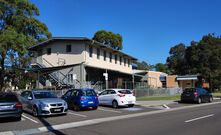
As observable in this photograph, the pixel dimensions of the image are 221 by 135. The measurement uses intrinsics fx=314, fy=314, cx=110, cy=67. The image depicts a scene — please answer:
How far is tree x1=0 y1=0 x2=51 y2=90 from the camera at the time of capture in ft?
125

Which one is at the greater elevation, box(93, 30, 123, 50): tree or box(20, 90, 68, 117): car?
box(93, 30, 123, 50): tree

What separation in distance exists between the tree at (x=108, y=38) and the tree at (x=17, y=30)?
28.3m

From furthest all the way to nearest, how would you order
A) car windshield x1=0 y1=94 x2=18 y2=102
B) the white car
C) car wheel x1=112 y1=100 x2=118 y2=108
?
car wheel x1=112 y1=100 x2=118 y2=108
the white car
car windshield x1=0 y1=94 x2=18 y2=102

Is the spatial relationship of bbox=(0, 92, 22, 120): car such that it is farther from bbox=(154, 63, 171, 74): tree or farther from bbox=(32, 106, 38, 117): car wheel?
bbox=(154, 63, 171, 74): tree

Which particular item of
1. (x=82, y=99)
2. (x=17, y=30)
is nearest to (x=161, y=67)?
(x=17, y=30)

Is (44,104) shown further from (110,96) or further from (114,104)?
(110,96)

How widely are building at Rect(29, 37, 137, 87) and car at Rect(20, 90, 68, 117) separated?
49.2ft

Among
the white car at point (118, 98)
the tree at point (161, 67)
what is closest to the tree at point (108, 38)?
the white car at point (118, 98)

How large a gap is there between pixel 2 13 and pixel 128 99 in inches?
1010

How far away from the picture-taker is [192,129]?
12.3m

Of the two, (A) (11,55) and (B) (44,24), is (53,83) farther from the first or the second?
(B) (44,24)

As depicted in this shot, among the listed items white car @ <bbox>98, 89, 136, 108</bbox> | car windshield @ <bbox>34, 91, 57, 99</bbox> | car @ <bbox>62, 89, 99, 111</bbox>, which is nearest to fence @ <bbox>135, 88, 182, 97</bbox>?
white car @ <bbox>98, 89, 136, 108</bbox>

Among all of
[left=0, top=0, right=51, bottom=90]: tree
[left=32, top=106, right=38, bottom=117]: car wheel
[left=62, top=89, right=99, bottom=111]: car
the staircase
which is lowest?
[left=32, top=106, right=38, bottom=117]: car wheel

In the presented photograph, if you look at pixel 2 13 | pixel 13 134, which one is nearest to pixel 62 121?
pixel 13 134
